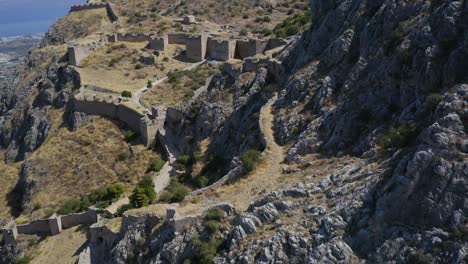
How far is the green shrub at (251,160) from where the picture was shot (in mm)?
19969

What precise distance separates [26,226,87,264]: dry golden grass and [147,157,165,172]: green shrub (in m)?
7.92

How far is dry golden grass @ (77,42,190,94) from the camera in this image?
4712cm

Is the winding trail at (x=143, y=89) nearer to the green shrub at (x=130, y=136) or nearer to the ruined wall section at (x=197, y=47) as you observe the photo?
the ruined wall section at (x=197, y=47)

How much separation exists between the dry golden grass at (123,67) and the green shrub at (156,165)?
1161 centimetres

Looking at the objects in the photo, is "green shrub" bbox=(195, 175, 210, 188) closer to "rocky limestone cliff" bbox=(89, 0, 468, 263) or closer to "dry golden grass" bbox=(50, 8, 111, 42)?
"rocky limestone cliff" bbox=(89, 0, 468, 263)

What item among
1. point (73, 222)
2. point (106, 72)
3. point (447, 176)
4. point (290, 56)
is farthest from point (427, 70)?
point (106, 72)

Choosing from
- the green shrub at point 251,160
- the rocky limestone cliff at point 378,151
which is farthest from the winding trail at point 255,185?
the rocky limestone cliff at point 378,151

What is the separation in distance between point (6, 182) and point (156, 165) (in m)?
15.8

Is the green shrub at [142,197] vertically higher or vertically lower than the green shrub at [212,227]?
lower

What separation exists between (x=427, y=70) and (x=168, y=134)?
75.4ft

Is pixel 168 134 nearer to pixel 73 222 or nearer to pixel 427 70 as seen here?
pixel 73 222

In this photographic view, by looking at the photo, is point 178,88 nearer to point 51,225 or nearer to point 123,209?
point 51,225

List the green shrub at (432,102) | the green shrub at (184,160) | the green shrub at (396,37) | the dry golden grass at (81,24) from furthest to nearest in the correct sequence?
the dry golden grass at (81,24) → the green shrub at (184,160) → the green shrub at (396,37) → the green shrub at (432,102)

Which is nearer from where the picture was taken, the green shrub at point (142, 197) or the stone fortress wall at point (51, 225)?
the green shrub at point (142, 197)
